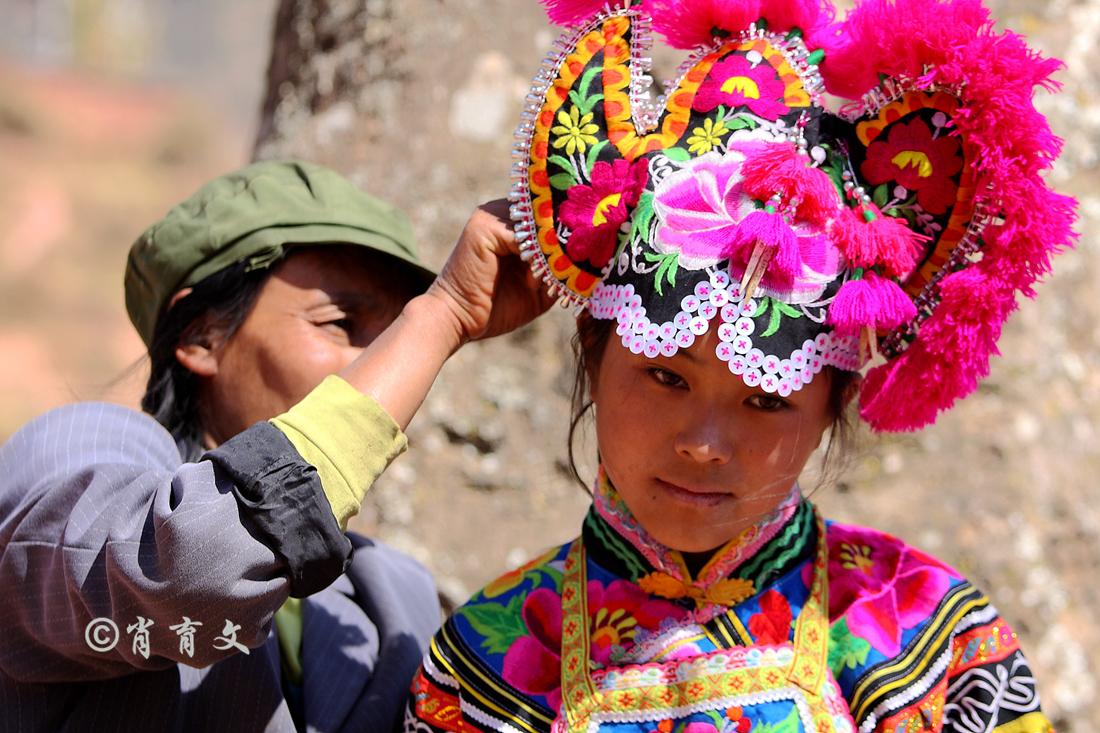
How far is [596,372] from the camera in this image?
1779 millimetres

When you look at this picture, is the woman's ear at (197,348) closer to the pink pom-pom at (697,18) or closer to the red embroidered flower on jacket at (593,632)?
the red embroidered flower on jacket at (593,632)

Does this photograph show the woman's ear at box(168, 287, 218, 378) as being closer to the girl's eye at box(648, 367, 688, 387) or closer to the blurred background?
the blurred background

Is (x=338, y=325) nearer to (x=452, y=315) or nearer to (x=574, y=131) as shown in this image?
(x=452, y=315)

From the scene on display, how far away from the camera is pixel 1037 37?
12.0 feet

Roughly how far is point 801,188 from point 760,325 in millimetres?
183

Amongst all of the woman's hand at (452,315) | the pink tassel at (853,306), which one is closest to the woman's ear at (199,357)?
the woman's hand at (452,315)

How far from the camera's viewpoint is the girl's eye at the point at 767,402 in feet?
5.38

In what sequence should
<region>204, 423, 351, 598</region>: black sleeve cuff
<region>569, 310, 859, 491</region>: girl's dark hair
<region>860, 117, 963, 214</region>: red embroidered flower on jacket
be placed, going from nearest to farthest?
<region>204, 423, 351, 598</region>: black sleeve cuff → <region>860, 117, 963, 214</region>: red embroidered flower on jacket → <region>569, 310, 859, 491</region>: girl's dark hair

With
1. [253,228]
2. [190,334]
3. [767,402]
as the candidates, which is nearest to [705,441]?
[767,402]

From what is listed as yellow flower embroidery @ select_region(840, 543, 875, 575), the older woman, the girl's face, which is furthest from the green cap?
yellow flower embroidery @ select_region(840, 543, 875, 575)

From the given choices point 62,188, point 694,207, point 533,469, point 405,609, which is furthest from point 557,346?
point 62,188

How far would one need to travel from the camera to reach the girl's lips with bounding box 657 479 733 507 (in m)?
1.67

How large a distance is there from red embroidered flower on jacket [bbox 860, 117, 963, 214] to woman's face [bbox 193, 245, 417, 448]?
95 centimetres

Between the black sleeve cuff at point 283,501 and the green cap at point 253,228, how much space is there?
665 mm
